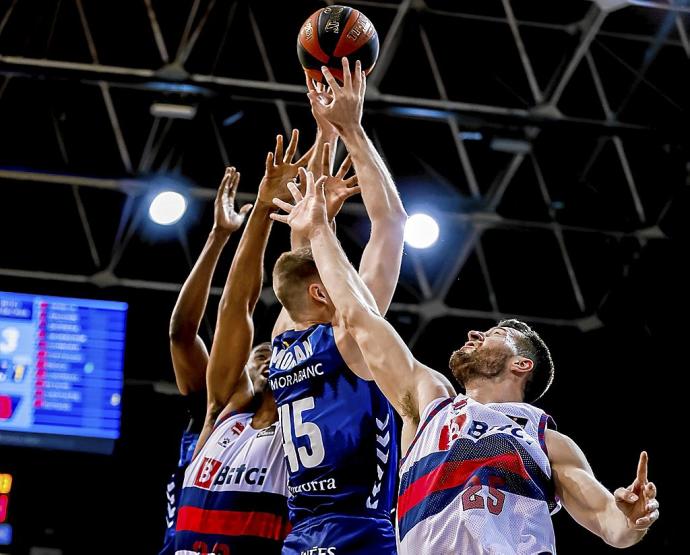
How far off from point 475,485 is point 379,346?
499 mm

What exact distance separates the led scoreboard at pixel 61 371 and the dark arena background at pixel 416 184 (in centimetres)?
51

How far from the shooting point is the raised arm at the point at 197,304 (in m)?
4.52

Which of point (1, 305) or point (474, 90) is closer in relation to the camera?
point (1, 305)

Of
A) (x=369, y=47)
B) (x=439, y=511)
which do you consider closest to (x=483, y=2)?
(x=369, y=47)

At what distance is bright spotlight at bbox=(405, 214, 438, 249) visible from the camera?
8.26m

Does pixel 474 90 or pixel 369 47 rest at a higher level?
pixel 474 90

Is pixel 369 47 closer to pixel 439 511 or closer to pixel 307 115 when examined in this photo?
pixel 439 511

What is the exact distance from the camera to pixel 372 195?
144 inches

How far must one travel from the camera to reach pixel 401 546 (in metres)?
3.11

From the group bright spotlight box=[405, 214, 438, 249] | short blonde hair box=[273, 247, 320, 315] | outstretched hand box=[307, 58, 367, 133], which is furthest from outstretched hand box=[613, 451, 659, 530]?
bright spotlight box=[405, 214, 438, 249]

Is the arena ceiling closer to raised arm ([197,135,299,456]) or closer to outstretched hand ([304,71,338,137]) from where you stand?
raised arm ([197,135,299,456])

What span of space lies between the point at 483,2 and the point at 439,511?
572 cm

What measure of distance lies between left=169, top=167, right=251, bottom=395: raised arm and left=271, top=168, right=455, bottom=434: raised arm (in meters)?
1.22

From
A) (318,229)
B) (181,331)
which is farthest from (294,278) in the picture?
(181,331)
